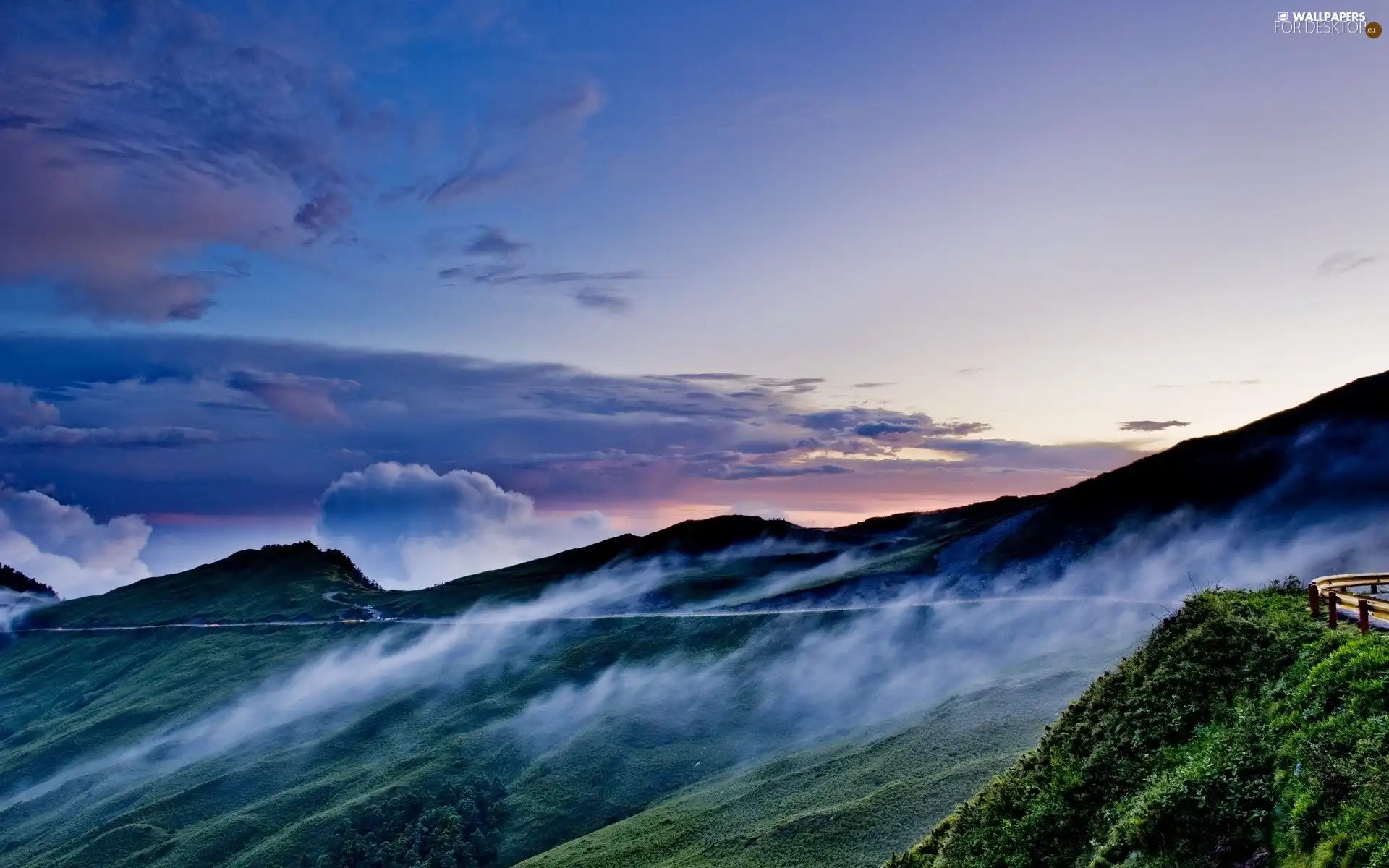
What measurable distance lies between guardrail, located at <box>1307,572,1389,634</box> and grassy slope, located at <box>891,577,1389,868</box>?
0.51 m

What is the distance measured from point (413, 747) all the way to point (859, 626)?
2036 inches

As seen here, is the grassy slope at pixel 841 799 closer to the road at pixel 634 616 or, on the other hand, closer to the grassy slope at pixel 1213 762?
the grassy slope at pixel 1213 762

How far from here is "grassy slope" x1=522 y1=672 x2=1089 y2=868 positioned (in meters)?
45.7

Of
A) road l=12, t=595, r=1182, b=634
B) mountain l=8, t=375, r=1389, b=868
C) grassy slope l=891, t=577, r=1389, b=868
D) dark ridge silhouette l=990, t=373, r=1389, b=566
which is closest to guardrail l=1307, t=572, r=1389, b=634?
grassy slope l=891, t=577, r=1389, b=868

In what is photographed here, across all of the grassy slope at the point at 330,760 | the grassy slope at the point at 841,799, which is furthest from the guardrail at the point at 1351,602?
the grassy slope at the point at 330,760

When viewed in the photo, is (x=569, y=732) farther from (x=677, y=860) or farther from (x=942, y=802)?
(x=942, y=802)

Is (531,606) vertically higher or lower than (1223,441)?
lower

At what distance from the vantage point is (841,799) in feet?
169

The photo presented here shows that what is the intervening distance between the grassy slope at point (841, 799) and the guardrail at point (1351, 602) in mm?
21975

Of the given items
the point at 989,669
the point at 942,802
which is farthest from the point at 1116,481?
the point at 942,802

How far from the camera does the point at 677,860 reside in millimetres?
50906

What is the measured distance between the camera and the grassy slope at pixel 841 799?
45.7 metres

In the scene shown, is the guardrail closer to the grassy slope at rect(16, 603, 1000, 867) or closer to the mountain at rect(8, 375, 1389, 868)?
the mountain at rect(8, 375, 1389, 868)

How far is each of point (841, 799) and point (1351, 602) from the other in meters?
32.3
